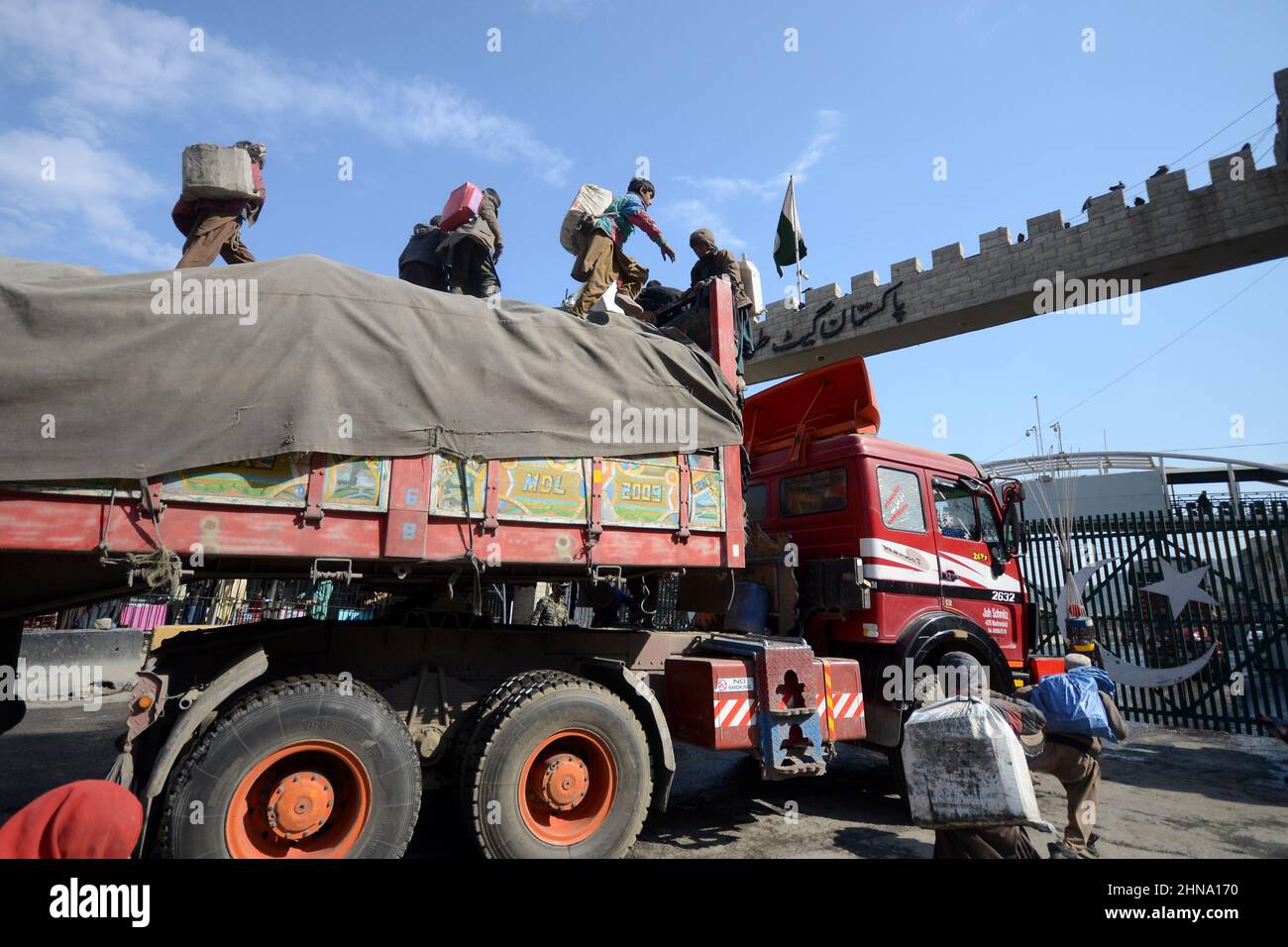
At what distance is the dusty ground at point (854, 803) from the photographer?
485 cm

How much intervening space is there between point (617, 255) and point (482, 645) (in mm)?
3729

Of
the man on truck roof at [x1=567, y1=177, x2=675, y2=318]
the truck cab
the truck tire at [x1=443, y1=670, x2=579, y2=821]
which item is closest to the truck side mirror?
the truck cab

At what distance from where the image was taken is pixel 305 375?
138 inches

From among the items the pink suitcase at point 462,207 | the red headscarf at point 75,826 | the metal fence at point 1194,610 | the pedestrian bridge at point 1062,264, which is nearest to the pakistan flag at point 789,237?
the pedestrian bridge at point 1062,264

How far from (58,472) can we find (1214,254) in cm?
1359

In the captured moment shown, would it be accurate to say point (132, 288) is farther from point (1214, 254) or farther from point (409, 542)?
point (1214, 254)

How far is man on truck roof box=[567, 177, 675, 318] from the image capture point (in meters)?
5.89

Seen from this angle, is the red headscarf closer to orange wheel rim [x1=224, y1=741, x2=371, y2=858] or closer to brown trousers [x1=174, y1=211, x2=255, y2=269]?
orange wheel rim [x1=224, y1=741, x2=371, y2=858]

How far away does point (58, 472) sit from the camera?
9.77 feet

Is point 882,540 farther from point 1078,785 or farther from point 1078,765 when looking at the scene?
point 1078,785

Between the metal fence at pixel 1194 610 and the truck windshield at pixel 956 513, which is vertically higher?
the truck windshield at pixel 956 513

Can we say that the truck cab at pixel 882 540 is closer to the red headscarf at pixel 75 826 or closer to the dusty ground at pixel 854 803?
the dusty ground at pixel 854 803

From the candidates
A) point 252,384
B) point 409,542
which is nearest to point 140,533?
point 252,384

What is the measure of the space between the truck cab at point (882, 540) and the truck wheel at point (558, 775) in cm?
233
